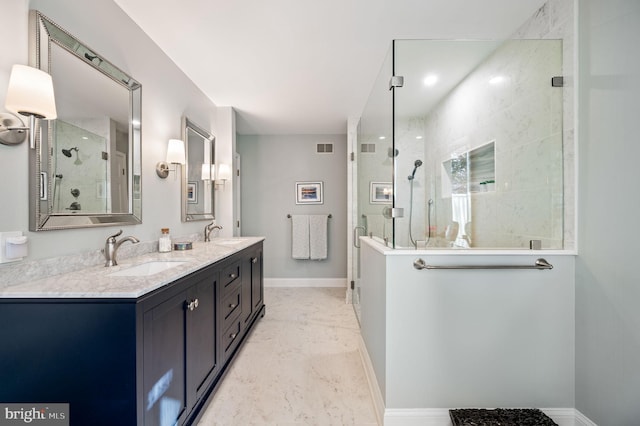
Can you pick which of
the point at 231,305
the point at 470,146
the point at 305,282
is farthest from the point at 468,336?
the point at 305,282

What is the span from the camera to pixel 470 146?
6.83 ft

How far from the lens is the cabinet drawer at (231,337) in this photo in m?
1.98

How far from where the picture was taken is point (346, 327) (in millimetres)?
2873

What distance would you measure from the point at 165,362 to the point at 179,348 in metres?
0.12

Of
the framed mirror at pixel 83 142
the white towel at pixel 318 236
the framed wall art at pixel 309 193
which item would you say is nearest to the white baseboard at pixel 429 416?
the framed mirror at pixel 83 142

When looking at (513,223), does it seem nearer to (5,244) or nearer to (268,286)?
(5,244)

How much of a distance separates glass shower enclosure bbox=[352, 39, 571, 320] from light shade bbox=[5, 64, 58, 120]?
1.62 m

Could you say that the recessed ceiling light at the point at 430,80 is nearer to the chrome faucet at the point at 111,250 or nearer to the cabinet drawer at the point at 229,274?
the cabinet drawer at the point at 229,274

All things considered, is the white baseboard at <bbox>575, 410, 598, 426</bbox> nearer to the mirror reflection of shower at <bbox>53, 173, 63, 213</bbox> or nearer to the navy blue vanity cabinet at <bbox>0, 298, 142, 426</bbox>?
the navy blue vanity cabinet at <bbox>0, 298, 142, 426</bbox>

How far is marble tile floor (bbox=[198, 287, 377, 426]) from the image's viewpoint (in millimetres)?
1622

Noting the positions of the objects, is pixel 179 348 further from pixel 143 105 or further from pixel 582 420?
pixel 582 420

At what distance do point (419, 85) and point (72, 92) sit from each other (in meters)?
1.95

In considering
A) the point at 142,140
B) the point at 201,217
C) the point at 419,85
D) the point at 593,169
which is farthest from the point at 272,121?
the point at 593,169

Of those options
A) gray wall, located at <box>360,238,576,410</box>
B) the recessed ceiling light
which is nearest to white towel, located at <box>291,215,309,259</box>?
the recessed ceiling light
